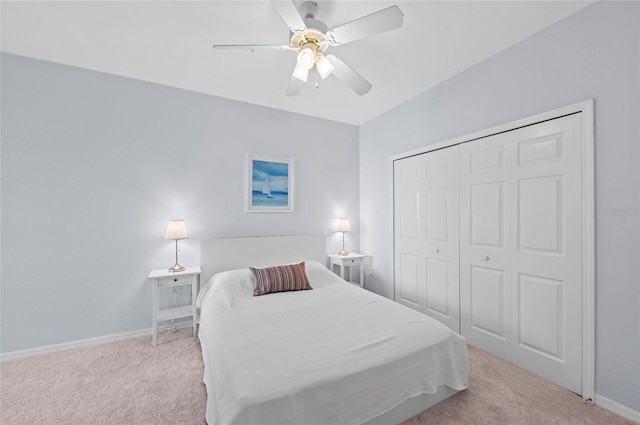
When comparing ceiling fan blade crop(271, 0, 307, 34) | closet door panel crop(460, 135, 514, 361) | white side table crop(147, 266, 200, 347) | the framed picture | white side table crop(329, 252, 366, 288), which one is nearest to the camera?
ceiling fan blade crop(271, 0, 307, 34)

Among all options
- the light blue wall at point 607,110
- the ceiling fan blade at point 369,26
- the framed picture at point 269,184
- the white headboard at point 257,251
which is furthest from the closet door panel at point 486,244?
the framed picture at point 269,184

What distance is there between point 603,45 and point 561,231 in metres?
1.28

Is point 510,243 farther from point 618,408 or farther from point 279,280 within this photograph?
point 279,280

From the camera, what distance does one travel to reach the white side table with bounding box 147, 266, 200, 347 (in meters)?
2.56

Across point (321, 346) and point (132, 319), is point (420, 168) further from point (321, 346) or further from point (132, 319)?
point (132, 319)

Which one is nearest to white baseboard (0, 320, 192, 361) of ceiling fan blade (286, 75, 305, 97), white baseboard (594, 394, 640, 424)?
ceiling fan blade (286, 75, 305, 97)

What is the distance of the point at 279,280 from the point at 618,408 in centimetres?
262

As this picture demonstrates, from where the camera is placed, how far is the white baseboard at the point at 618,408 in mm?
1626

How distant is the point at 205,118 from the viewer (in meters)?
3.09

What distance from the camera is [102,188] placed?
2631 mm

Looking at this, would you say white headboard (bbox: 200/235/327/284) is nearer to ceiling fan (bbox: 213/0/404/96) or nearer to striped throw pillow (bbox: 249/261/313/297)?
striped throw pillow (bbox: 249/261/313/297)

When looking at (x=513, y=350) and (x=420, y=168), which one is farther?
(x=420, y=168)

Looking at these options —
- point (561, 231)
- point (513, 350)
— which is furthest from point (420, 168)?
point (513, 350)

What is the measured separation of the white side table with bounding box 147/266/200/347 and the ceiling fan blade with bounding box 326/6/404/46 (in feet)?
8.10
